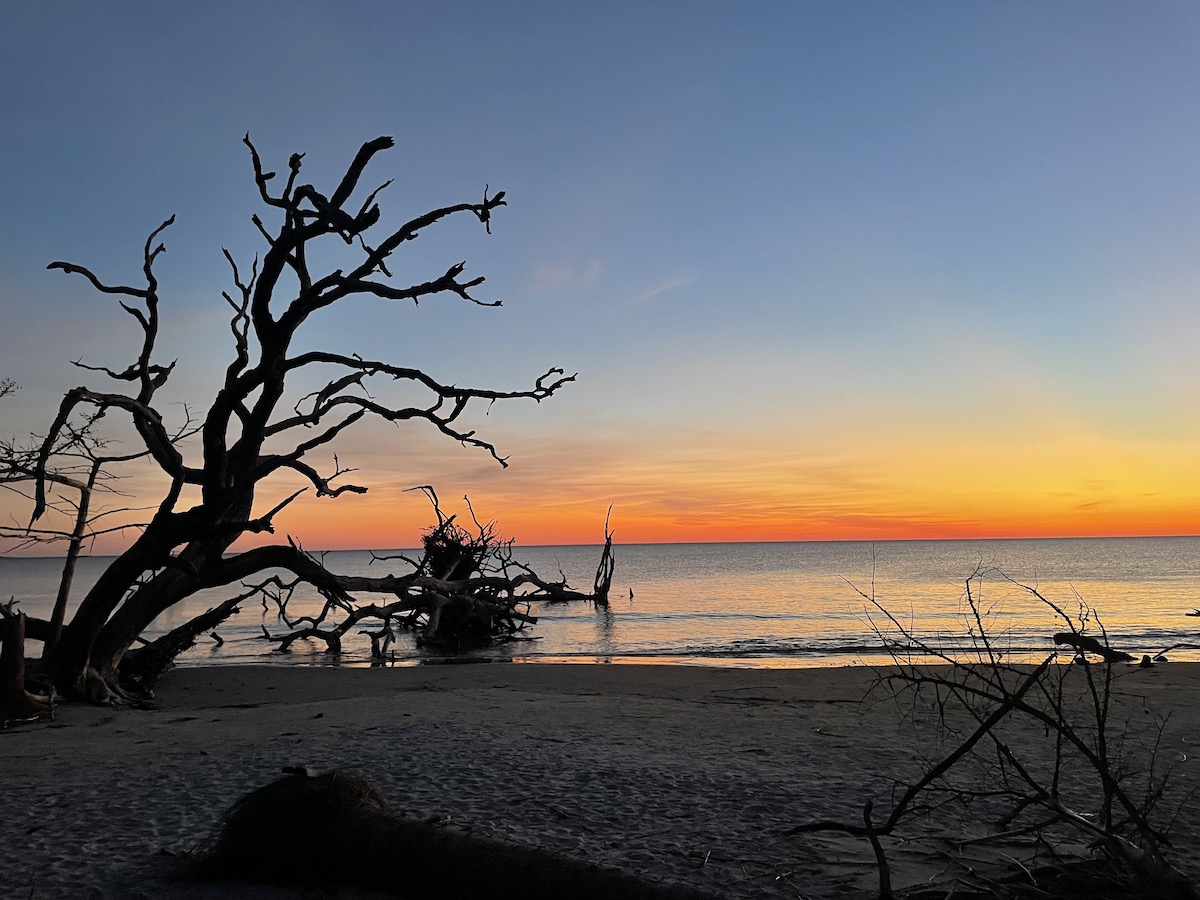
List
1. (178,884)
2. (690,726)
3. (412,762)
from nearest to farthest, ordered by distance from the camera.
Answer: (178,884), (412,762), (690,726)

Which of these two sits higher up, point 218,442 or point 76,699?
point 218,442

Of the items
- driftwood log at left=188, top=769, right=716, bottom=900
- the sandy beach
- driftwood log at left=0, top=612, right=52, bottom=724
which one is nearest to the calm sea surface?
the sandy beach

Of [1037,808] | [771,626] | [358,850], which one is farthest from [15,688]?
[771,626]

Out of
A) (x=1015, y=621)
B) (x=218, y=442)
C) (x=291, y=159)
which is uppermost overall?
(x=291, y=159)

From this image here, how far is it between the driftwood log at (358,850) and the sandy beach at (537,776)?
12 centimetres

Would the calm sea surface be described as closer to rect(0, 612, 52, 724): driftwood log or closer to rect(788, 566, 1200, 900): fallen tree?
rect(788, 566, 1200, 900): fallen tree

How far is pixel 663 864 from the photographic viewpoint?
12.4 ft

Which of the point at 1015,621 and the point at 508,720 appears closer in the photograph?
the point at 508,720

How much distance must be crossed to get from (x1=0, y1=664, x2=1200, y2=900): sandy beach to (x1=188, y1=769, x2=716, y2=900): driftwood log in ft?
0.38

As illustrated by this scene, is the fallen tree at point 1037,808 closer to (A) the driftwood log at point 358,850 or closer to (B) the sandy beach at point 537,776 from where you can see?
(B) the sandy beach at point 537,776

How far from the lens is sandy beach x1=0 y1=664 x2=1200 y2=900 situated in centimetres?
383

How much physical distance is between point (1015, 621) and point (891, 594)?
1501cm

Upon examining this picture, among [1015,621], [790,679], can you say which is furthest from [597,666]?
[1015,621]

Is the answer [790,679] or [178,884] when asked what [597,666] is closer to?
[790,679]
